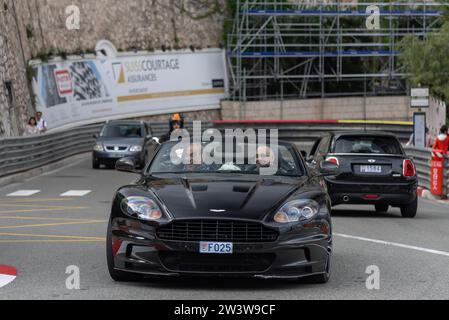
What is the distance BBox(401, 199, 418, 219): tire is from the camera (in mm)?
17328

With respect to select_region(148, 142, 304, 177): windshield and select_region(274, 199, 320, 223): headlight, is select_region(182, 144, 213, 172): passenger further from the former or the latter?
select_region(274, 199, 320, 223): headlight

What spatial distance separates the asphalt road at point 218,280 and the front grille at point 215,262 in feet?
0.63

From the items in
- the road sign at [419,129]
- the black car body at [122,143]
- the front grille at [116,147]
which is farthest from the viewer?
the front grille at [116,147]

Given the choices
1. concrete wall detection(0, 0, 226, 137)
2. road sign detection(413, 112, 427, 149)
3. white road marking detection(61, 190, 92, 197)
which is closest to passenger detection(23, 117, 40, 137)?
concrete wall detection(0, 0, 226, 137)

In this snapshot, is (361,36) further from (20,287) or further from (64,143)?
(20,287)

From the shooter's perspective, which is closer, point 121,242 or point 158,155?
point 121,242

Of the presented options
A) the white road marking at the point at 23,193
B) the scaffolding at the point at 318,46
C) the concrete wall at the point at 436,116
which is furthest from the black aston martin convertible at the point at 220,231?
the scaffolding at the point at 318,46

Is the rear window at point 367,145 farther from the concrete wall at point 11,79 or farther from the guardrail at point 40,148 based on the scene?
the concrete wall at point 11,79

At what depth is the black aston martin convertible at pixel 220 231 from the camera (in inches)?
341

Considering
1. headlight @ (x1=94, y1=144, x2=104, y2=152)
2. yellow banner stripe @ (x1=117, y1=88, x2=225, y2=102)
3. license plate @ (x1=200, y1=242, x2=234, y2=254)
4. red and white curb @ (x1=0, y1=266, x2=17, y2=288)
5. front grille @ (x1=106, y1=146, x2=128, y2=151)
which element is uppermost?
license plate @ (x1=200, y1=242, x2=234, y2=254)

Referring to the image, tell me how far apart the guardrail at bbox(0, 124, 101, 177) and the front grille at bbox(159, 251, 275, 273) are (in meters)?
17.5

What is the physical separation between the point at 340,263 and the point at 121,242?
2762mm
